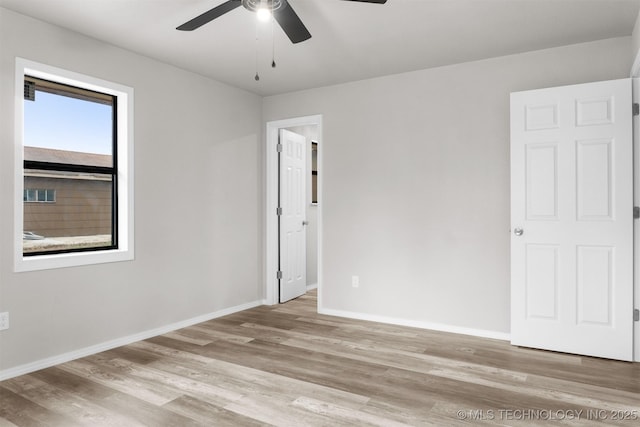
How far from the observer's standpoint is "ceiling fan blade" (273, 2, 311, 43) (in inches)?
91.1

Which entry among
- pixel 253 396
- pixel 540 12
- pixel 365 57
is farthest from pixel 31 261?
pixel 540 12

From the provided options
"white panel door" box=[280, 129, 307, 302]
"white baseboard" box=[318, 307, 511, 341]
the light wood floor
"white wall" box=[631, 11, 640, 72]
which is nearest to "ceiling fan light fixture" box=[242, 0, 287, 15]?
the light wood floor

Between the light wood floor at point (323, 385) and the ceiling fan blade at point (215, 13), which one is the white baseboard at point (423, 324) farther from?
the ceiling fan blade at point (215, 13)

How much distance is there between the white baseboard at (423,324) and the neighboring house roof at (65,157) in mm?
2656

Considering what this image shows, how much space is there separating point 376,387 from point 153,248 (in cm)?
234

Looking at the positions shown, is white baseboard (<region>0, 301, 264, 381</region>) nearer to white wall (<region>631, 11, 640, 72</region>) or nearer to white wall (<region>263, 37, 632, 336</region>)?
white wall (<region>263, 37, 632, 336</region>)

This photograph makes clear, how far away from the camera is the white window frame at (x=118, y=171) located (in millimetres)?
2895

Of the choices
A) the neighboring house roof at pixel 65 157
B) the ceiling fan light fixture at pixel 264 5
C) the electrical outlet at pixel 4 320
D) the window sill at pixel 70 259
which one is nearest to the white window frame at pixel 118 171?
the window sill at pixel 70 259

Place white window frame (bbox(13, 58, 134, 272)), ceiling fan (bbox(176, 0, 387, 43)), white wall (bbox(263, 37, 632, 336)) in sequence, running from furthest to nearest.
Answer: white wall (bbox(263, 37, 632, 336)) → white window frame (bbox(13, 58, 134, 272)) → ceiling fan (bbox(176, 0, 387, 43))

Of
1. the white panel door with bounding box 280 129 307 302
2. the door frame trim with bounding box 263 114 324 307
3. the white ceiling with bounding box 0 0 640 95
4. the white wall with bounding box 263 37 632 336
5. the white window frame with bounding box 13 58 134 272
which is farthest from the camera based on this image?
the white panel door with bounding box 280 129 307 302

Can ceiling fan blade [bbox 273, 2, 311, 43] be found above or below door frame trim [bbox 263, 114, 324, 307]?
above

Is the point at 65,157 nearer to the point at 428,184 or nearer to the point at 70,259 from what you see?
the point at 70,259

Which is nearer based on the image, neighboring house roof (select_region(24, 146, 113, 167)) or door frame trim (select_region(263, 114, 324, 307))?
Answer: neighboring house roof (select_region(24, 146, 113, 167))

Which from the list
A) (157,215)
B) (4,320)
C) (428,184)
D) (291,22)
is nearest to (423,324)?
(428,184)
